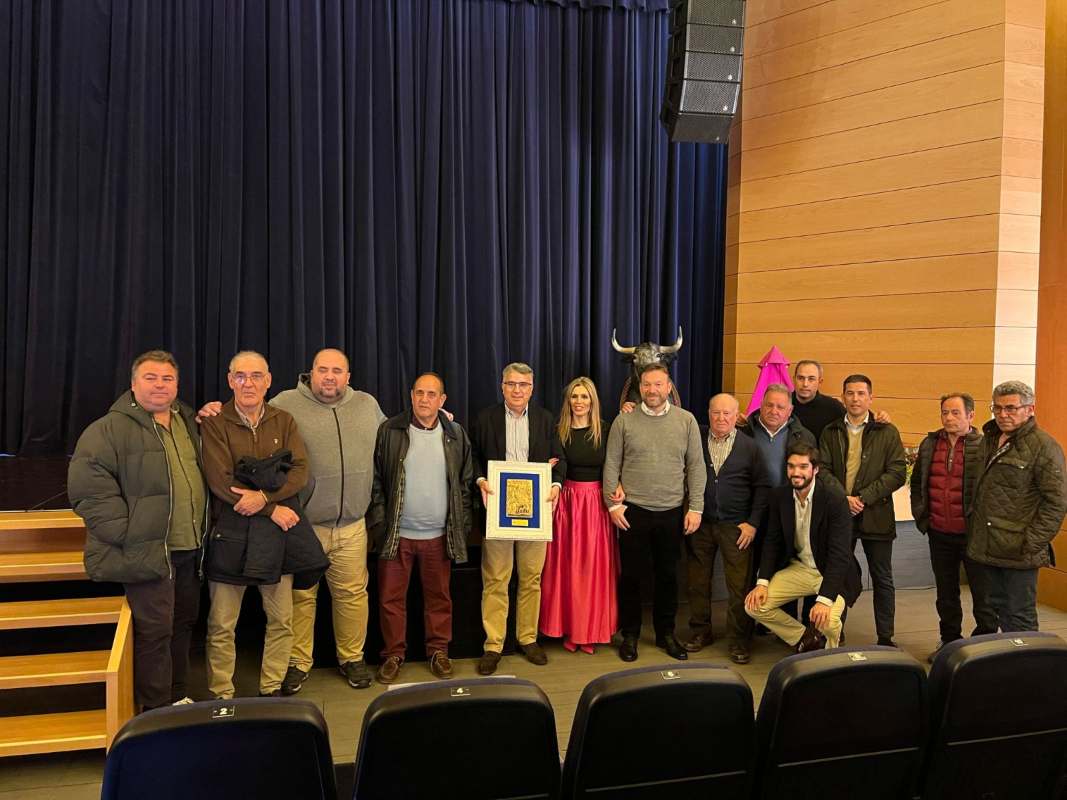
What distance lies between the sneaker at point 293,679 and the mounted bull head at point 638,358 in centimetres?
326

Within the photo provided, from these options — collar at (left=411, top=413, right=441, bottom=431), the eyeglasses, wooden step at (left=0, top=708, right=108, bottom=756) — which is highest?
the eyeglasses

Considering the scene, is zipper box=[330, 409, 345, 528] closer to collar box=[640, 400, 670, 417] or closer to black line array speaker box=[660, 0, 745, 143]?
collar box=[640, 400, 670, 417]

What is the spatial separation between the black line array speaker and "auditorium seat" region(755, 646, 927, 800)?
474cm

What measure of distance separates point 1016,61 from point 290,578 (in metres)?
5.21

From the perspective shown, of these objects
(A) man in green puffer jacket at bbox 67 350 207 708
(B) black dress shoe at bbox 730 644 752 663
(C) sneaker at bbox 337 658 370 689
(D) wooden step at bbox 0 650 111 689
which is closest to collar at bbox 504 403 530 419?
(C) sneaker at bbox 337 658 370 689

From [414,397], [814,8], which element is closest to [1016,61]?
[814,8]

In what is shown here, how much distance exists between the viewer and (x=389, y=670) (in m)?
3.61

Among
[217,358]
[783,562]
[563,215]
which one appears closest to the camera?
[783,562]

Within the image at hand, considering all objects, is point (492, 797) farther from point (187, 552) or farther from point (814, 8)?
point (814, 8)

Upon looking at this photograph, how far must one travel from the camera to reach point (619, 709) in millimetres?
1508

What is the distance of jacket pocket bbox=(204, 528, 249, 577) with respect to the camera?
3.04 meters

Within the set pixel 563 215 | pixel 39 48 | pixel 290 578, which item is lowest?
pixel 290 578

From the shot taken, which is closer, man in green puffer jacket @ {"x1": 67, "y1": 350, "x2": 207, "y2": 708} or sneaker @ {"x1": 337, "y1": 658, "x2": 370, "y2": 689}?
man in green puffer jacket @ {"x1": 67, "y1": 350, "x2": 207, "y2": 708}

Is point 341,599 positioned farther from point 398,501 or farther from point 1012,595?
point 1012,595
